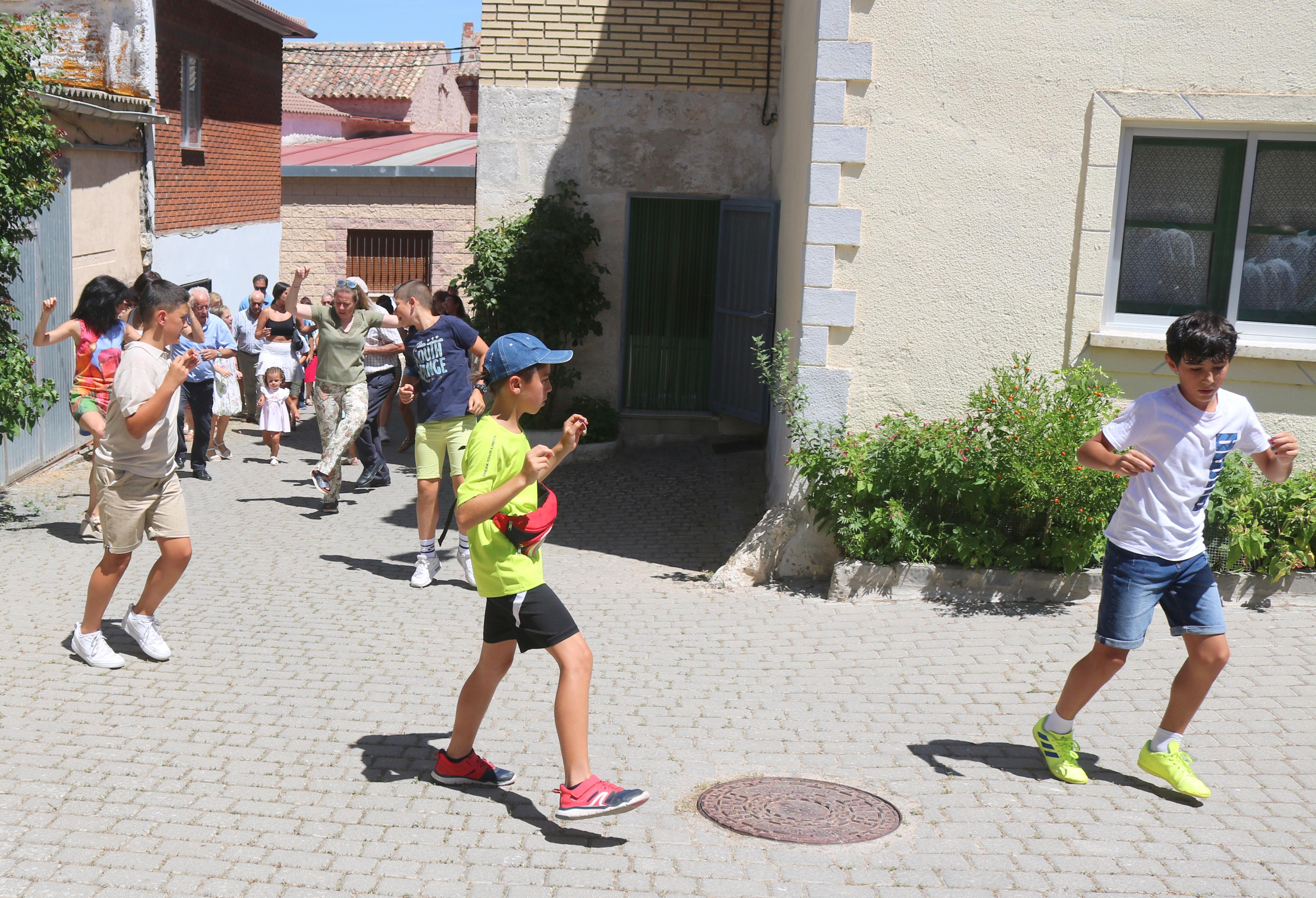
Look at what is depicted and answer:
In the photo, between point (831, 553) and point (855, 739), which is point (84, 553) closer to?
point (831, 553)

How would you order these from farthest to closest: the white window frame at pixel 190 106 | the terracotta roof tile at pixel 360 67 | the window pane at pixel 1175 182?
the terracotta roof tile at pixel 360 67
the white window frame at pixel 190 106
the window pane at pixel 1175 182

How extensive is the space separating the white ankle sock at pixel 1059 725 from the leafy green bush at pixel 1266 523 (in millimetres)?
2595

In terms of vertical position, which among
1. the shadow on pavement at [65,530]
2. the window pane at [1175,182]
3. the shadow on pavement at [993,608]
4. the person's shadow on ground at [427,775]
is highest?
the window pane at [1175,182]

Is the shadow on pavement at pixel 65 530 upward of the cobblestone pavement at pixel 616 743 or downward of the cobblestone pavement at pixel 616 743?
downward

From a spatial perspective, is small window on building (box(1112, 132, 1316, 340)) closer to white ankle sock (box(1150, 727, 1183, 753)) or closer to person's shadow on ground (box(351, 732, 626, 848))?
white ankle sock (box(1150, 727, 1183, 753))

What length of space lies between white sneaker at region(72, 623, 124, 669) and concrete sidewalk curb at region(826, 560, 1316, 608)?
3.91 metres

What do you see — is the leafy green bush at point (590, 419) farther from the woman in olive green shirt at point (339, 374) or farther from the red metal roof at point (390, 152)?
the red metal roof at point (390, 152)

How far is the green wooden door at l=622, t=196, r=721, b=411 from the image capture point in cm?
1255

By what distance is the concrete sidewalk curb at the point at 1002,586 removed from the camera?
7023 mm

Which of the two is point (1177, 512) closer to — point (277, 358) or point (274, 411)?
point (274, 411)

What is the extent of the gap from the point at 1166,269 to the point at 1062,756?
3.80 m

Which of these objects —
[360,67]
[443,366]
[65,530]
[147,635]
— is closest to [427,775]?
[147,635]

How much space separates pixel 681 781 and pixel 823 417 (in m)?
3.29

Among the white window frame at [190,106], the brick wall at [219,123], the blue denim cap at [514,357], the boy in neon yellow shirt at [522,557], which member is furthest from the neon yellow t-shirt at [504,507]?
the white window frame at [190,106]
